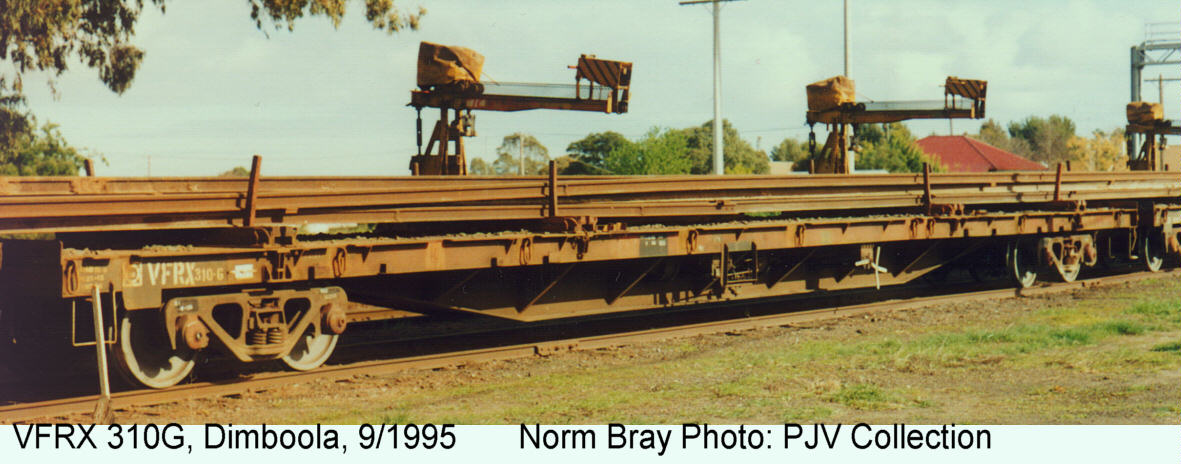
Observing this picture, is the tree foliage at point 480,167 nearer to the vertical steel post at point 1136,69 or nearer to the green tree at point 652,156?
the green tree at point 652,156

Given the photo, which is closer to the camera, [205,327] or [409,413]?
[409,413]

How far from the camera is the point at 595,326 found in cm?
1206

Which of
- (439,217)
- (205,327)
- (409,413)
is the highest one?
(439,217)

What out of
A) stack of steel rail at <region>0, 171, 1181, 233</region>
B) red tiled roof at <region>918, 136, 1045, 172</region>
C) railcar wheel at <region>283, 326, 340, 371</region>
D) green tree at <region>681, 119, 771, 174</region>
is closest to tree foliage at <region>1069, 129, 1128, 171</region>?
red tiled roof at <region>918, 136, 1045, 172</region>

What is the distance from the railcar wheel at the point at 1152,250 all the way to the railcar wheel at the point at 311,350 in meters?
14.9

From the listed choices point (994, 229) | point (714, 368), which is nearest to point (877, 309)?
point (994, 229)

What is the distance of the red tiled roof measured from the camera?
77562mm

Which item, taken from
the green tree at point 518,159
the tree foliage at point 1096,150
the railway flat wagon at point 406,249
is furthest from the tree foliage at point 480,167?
the railway flat wagon at point 406,249

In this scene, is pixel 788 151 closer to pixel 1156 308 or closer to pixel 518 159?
pixel 518 159

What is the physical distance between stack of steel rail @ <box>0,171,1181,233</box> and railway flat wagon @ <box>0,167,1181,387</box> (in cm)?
2

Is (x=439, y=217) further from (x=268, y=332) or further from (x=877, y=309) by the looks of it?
(x=877, y=309)

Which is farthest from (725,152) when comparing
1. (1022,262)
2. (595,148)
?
(1022,262)

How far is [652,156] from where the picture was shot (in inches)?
2023

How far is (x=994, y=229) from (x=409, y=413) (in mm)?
9961
